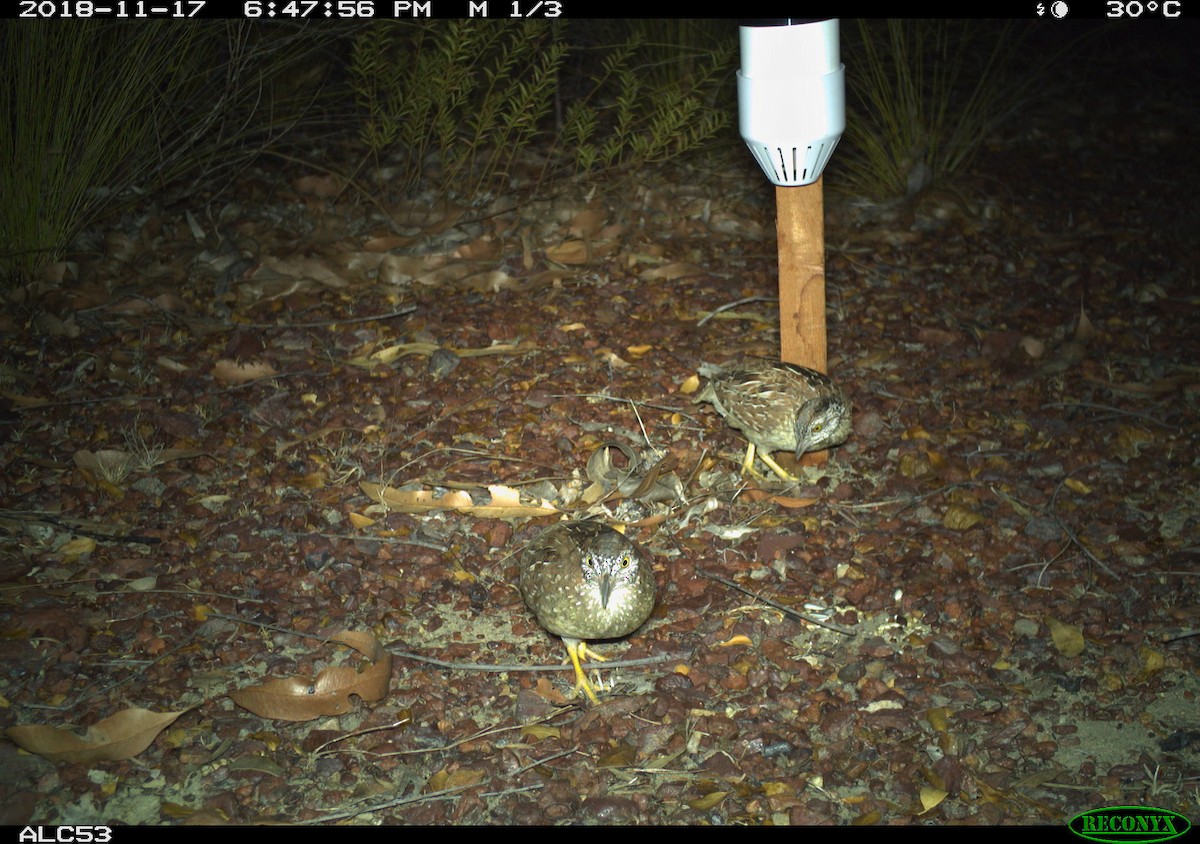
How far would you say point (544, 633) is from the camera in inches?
148

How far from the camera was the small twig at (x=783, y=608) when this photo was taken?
3758 mm

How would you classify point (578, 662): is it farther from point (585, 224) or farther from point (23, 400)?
point (585, 224)

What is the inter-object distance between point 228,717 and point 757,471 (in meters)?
2.17

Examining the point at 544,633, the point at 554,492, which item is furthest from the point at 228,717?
the point at 554,492

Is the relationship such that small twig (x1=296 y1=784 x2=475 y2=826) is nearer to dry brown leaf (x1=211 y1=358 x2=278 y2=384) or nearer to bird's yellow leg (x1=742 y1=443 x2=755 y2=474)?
bird's yellow leg (x1=742 y1=443 x2=755 y2=474)

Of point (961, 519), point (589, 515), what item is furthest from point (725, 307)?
point (961, 519)

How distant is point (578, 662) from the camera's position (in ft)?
11.7

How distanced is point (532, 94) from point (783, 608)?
299 centimetres

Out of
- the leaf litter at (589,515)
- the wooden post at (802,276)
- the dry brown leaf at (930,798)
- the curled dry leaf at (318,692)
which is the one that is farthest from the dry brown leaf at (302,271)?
the dry brown leaf at (930,798)

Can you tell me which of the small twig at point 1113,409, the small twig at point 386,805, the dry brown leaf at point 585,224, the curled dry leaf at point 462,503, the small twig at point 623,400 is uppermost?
the dry brown leaf at point 585,224

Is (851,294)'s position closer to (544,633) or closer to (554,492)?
(554,492)

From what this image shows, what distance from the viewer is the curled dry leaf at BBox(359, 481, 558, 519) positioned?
13.9 ft

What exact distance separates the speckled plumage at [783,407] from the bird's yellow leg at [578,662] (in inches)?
45.0

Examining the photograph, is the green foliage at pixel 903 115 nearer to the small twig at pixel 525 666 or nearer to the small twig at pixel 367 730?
the small twig at pixel 525 666
